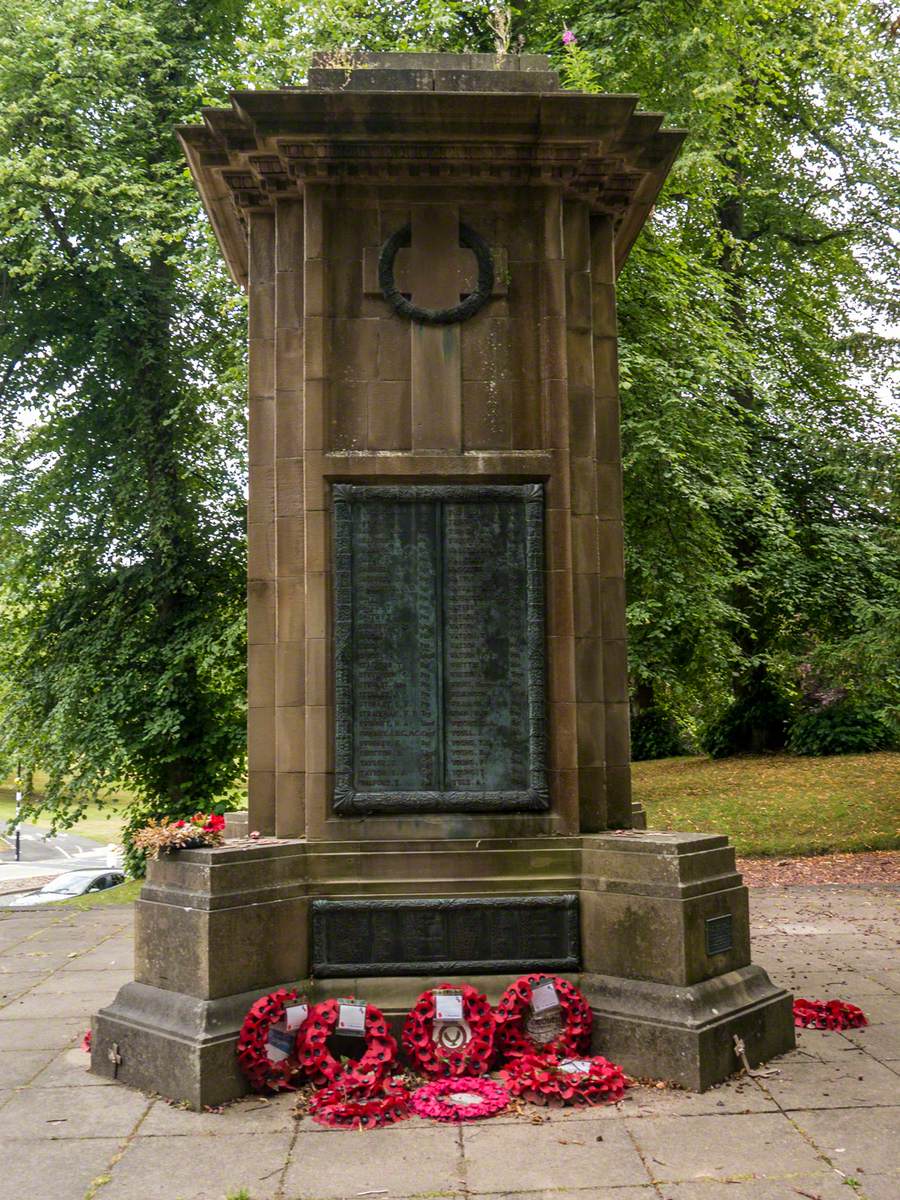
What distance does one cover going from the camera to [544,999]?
6477 mm

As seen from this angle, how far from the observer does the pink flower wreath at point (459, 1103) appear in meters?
5.74

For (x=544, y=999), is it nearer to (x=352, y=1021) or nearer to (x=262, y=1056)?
(x=352, y=1021)

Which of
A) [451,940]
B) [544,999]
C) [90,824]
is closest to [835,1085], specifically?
[544,999]

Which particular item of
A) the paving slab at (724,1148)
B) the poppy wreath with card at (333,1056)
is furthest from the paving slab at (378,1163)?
the paving slab at (724,1148)

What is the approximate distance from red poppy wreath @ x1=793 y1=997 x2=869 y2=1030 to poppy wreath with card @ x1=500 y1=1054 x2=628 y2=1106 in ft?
6.19

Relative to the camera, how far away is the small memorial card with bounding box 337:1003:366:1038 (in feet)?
20.7

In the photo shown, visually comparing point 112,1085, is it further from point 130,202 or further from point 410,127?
point 130,202

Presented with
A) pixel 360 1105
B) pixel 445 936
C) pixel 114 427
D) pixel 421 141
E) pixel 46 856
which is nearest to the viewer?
pixel 360 1105

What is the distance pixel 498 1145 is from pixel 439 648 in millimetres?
2964

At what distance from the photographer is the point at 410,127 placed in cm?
712

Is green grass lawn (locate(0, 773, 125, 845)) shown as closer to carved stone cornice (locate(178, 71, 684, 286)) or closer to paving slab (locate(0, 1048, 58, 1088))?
paving slab (locate(0, 1048, 58, 1088))

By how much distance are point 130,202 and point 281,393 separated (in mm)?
12171

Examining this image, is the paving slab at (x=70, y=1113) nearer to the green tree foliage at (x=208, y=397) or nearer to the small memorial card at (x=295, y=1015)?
the small memorial card at (x=295, y=1015)

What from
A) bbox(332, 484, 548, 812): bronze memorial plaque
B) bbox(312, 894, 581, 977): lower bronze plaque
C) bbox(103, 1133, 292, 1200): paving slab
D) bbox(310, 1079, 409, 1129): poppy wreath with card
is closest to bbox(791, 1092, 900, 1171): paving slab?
bbox(312, 894, 581, 977): lower bronze plaque
